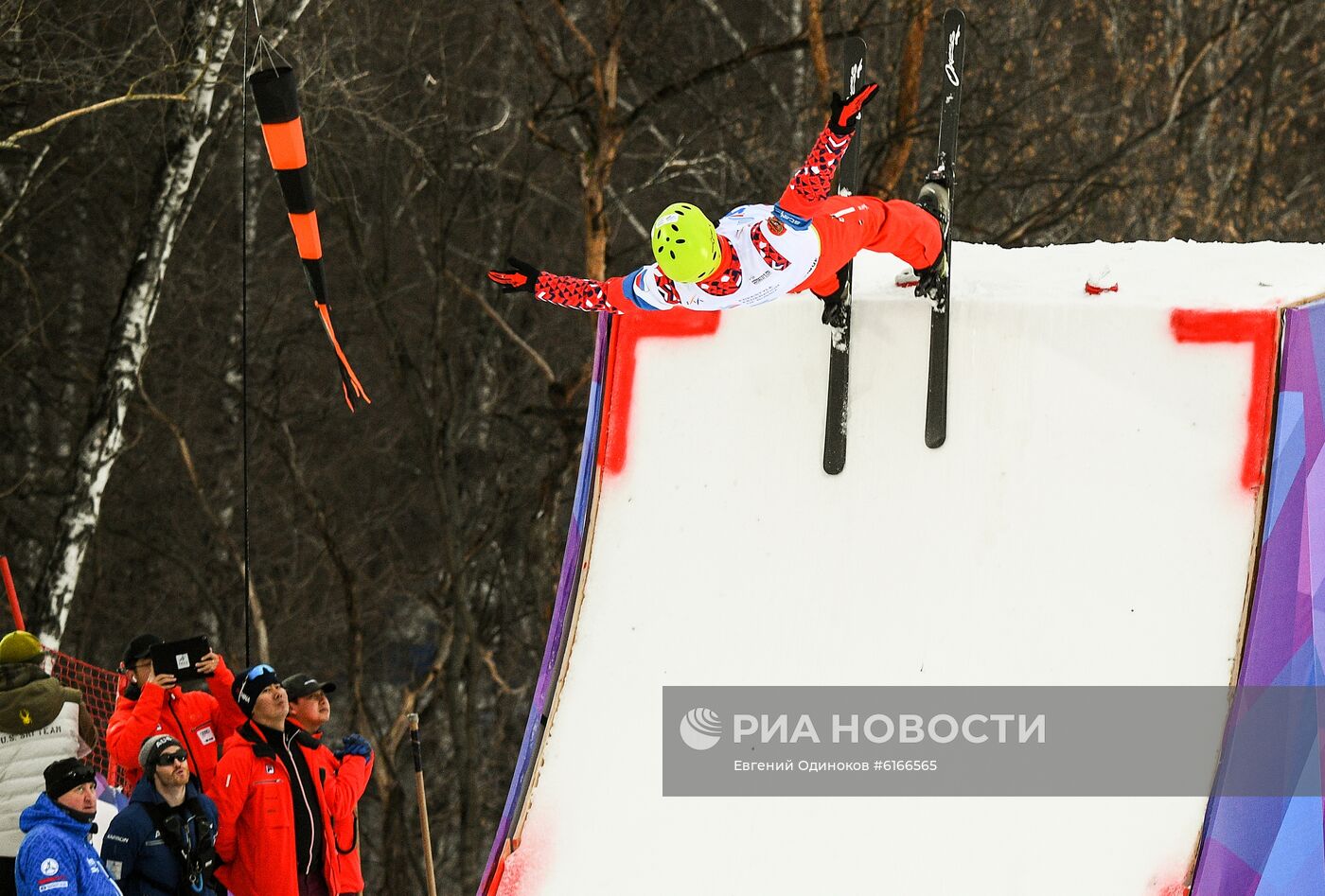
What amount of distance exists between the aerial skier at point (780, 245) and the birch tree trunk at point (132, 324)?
4536 millimetres

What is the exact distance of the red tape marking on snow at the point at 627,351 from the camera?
5.06 m

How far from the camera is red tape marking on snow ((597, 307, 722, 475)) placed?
5.06 metres

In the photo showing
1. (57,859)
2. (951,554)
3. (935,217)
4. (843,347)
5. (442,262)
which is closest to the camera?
(57,859)

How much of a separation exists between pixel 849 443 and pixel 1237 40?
27.5ft

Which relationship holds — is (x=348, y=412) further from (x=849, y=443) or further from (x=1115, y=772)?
(x=1115, y=772)

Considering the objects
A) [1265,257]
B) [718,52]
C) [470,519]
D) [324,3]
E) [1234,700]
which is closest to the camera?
[1234,700]

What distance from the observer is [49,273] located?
34.1 ft

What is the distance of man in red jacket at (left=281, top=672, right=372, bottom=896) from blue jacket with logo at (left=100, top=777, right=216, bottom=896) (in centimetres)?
54

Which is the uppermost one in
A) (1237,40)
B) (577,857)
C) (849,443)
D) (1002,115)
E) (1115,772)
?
(1237,40)

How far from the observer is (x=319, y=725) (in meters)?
4.25

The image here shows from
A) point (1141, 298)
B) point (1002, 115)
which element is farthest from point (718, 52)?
point (1141, 298)

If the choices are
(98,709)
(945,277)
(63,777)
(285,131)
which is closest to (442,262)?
(98,709)

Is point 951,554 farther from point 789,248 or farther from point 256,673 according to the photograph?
point 256,673

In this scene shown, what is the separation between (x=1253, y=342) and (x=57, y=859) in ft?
12.1
